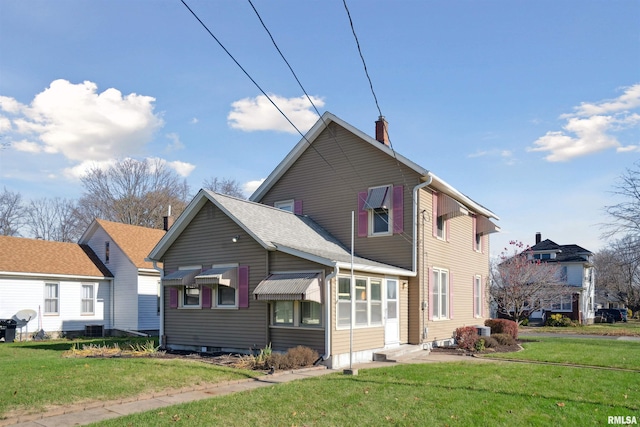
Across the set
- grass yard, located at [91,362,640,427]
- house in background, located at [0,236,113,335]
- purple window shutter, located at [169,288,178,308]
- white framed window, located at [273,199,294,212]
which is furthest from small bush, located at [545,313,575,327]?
purple window shutter, located at [169,288,178,308]

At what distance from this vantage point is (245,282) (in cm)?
1647

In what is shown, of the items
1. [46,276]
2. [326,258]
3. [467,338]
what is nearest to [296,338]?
[326,258]

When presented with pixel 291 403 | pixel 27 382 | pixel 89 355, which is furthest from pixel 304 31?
pixel 89 355

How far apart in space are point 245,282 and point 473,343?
7.99m

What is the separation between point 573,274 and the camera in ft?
150

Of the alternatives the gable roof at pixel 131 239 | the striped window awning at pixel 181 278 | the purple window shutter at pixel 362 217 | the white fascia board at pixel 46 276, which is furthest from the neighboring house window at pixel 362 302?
the white fascia board at pixel 46 276

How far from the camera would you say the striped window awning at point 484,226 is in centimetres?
2461

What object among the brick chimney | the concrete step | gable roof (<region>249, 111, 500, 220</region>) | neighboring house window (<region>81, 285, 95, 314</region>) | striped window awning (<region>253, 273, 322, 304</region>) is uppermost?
the brick chimney

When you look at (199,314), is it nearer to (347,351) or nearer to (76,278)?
(347,351)

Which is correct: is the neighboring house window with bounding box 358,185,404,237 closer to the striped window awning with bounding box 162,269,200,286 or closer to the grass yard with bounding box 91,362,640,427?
the striped window awning with bounding box 162,269,200,286

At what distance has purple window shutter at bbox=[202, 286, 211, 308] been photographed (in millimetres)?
17516

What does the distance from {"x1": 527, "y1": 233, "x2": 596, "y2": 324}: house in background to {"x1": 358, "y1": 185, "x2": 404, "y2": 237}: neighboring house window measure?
1064 inches

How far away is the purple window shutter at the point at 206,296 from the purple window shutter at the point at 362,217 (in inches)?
220

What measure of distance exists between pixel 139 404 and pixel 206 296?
821cm
